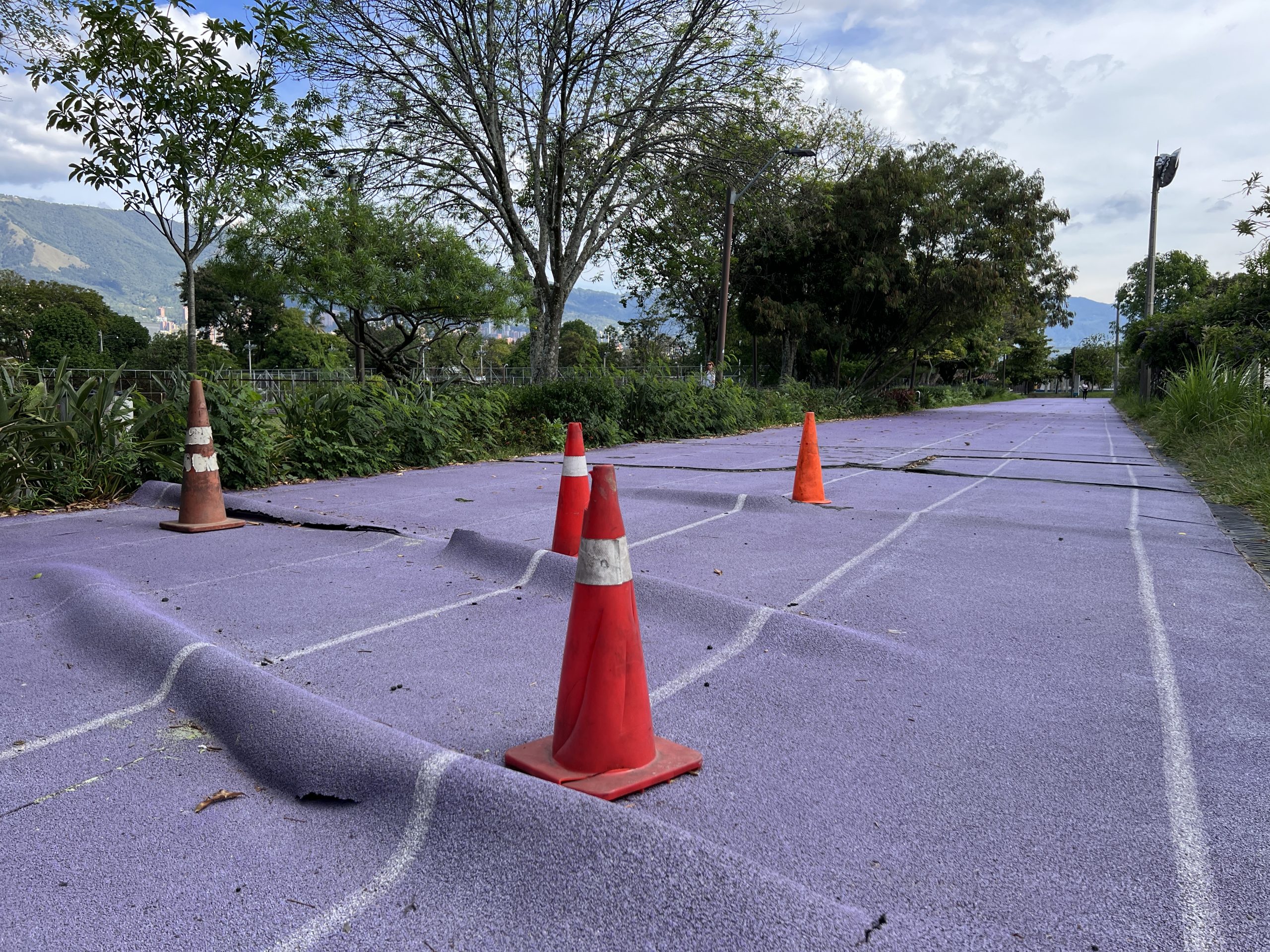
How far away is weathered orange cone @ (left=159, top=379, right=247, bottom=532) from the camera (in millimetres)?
6004

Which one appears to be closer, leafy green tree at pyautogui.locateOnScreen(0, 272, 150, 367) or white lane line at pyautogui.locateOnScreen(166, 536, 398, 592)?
white lane line at pyautogui.locateOnScreen(166, 536, 398, 592)

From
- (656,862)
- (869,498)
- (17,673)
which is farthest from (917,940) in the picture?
(869,498)

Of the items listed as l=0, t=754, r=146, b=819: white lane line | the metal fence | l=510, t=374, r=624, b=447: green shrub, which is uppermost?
the metal fence

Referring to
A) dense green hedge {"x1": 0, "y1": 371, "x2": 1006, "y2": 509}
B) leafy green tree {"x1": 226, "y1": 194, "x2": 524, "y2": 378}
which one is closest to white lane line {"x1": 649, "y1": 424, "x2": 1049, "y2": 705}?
dense green hedge {"x1": 0, "y1": 371, "x2": 1006, "y2": 509}

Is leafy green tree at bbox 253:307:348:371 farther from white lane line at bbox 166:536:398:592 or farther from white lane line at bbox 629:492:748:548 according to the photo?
white lane line at bbox 166:536:398:592

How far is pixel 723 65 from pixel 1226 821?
18068 millimetres

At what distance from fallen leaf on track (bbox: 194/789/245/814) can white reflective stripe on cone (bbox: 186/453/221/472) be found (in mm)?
4295

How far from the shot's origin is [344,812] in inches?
90.5

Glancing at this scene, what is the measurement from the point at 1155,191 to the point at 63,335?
66.9 meters

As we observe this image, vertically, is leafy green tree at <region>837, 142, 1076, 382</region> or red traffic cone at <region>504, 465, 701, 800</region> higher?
leafy green tree at <region>837, 142, 1076, 382</region>

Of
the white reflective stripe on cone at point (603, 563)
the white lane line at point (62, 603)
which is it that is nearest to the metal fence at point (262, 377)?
the white lane line at point (62, 603)

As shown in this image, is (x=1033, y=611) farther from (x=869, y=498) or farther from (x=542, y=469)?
(x=542, y=469)

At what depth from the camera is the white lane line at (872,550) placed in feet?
15.1

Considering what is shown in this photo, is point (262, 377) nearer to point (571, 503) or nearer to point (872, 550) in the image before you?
point (571, 503)
